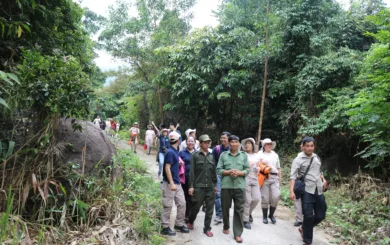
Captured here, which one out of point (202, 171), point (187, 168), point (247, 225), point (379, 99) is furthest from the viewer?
point (379, 99)

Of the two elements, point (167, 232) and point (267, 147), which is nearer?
point (167, 232)

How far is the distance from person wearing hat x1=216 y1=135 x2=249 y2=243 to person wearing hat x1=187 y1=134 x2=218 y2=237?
0.19 metres

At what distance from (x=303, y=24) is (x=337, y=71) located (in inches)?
101

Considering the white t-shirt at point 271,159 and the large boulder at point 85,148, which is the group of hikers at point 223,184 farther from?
the large boulder at point 85,148

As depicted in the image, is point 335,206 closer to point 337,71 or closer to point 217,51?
point 337,71

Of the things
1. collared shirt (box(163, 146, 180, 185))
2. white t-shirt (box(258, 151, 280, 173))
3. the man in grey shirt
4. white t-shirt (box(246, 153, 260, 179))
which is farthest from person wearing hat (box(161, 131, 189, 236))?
white t-shirt (box(258, 151, 280, 173))

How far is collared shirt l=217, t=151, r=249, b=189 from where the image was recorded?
4.80 m

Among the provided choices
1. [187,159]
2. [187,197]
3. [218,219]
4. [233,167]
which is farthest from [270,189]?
[187,159]

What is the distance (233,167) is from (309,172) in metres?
1.22

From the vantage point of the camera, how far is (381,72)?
21.2ft

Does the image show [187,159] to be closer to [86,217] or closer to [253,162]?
[253,162]

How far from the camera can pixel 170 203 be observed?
4832mm

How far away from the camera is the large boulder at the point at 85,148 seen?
17.0ft

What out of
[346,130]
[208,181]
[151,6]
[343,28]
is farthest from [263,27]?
[208,181]
